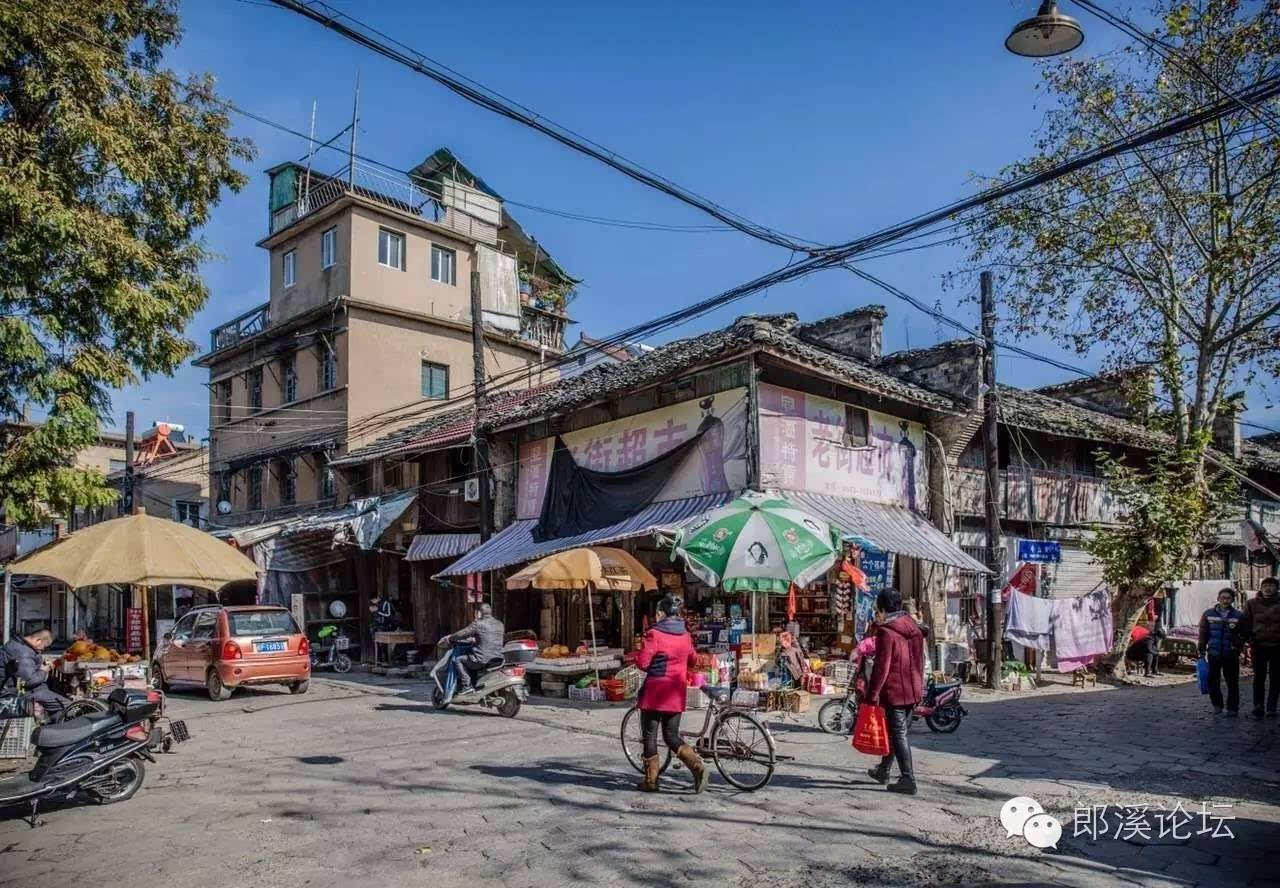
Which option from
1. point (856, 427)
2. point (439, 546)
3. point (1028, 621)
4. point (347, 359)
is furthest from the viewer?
point (347, 359)

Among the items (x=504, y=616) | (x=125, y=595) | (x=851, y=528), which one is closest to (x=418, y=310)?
(x=504, y=616)

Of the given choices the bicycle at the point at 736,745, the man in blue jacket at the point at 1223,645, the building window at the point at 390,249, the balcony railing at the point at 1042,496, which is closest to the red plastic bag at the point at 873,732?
the bicycle at the point at 736,745

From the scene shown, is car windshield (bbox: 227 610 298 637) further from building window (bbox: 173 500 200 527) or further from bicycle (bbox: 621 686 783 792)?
building window (bbox: 173 500 200 527)

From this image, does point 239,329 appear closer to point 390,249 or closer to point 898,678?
point 390,249

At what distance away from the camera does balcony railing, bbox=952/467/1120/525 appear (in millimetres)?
18906

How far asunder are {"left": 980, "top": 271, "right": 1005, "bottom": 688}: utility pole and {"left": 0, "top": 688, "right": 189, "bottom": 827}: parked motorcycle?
13780 millimetres

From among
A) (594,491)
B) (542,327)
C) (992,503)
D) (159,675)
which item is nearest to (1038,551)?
(992,503)

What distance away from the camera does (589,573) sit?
14352mm

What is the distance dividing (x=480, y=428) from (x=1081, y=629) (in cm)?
→ 1331

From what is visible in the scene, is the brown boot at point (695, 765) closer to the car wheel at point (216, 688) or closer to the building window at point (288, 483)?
the car wheel at point (216, 688)

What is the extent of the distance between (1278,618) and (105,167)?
16214mm

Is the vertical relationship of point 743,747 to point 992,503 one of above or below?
below

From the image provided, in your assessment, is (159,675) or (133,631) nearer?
(159,675)

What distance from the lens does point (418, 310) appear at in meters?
27.0
